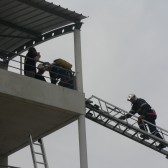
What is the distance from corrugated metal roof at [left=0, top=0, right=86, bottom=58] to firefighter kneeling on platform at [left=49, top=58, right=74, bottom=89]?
1436 millimetres

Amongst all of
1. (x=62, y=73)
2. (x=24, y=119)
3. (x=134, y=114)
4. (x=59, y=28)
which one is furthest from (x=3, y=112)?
(x=134, y=114)

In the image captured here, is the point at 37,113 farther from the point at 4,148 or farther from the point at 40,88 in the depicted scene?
the point at 4,148

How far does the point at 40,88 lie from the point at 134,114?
4.97 m

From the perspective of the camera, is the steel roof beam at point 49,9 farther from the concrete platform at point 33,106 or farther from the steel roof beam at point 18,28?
the concrete platform at point 33,106

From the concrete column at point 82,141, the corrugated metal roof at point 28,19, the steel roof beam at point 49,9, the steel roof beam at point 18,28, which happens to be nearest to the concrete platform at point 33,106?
the concrete column at point 82,141

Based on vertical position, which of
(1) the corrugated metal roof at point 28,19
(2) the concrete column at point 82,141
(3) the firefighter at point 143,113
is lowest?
(2) the concrete column at point 82,141

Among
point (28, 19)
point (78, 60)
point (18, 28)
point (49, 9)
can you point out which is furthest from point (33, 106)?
point (18, 28)

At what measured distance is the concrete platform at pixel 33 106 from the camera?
797 inches

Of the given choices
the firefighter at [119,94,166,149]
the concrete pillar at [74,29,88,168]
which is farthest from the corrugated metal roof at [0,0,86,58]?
the firefighter at [119,94,166,149]

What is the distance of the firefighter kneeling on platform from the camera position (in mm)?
22141

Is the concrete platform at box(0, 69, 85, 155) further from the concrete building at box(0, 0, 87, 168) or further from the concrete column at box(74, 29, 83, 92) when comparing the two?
the concrete column at box(74, 29, 83, 92)

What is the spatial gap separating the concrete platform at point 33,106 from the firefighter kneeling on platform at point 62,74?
73 cm

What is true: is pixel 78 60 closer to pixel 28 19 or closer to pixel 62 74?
pixel 62 74

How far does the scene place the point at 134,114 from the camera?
81.1ft
